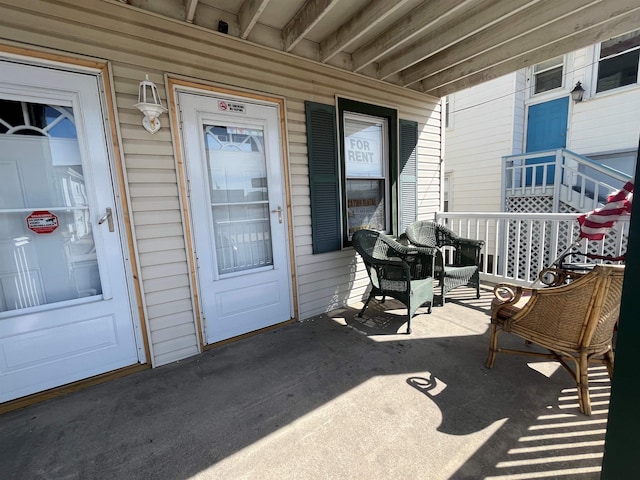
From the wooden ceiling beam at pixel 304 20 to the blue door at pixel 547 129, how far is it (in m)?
5.92

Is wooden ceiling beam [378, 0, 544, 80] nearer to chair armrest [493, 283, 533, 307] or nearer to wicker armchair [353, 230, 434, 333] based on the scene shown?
wicker armchair [353, 230, 434, 333]

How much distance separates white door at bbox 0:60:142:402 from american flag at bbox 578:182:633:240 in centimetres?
354

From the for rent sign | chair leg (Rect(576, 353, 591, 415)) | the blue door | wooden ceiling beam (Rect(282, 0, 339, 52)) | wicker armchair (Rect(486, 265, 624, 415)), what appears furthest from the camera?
the blue door

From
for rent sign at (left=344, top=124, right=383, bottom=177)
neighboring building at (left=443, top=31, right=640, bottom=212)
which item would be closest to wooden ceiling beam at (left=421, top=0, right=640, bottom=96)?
neighboring building at (left=443, top=31, right=640, bottom=212)

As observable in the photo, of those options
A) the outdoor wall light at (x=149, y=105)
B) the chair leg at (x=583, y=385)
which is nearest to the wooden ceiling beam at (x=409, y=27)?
the outdoor wall light at (x=149, y=105)

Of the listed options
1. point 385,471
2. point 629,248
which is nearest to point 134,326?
point 385,471

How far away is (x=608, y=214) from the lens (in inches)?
81.1

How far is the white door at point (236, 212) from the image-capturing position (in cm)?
246

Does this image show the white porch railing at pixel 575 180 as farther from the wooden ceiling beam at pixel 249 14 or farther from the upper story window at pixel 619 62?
the wooden ceiling beam at pixel 249 14

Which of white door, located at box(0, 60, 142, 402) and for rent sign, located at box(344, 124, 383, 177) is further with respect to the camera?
for rent sign, located at box(344, 124, 383, 177)

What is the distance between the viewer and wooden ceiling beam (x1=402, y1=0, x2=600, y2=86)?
237 cm

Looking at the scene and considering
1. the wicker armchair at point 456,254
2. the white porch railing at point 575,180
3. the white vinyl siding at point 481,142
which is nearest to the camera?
the wicker armchair at point 456,254

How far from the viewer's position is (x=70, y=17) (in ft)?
6.18

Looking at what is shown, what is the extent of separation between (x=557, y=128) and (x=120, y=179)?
7.79 meters
